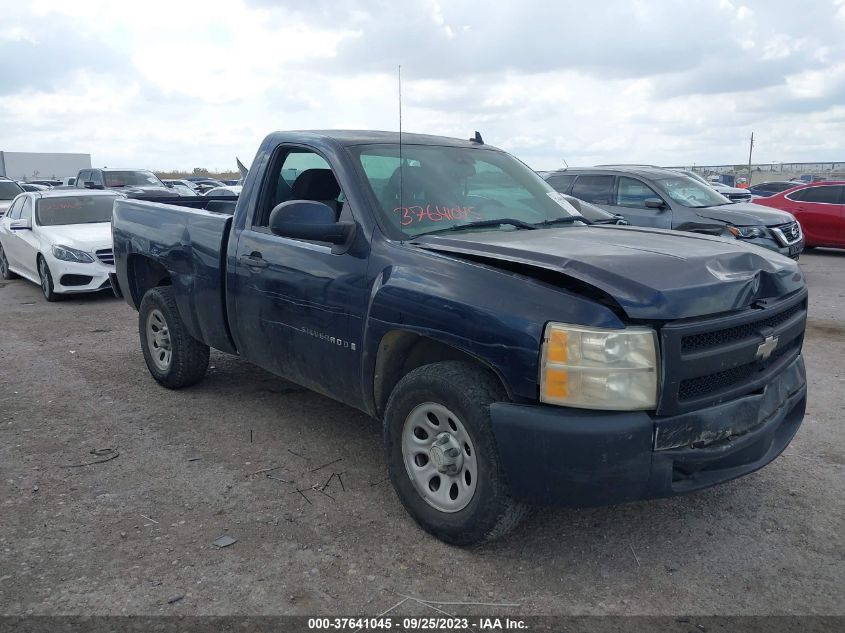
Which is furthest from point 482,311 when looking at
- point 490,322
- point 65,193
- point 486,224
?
point 65,193

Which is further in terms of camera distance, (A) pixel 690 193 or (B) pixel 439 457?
(A) pixel 690 193

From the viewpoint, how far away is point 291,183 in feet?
15.5

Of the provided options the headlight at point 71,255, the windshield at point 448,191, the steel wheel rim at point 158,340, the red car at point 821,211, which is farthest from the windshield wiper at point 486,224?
the red car at point 821,211

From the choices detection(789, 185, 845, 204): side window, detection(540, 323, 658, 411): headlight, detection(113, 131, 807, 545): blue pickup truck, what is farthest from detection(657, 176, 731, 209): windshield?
detection(540, 323, 658, 411): headlight

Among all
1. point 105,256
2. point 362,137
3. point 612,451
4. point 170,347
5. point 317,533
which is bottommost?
point 317,533

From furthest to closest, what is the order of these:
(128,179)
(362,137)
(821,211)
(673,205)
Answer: (128,179) → (821,211) → (673,205) → (362,137)

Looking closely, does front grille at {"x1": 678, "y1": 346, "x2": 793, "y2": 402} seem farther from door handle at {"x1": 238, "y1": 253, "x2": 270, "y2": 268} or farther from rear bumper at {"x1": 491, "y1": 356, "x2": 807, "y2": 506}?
door handle at {"x1": 238, "y1": 253, "x2": 270, "y2": 268}

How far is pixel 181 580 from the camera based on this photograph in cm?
318

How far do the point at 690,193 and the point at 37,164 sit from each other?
5711 centimetres

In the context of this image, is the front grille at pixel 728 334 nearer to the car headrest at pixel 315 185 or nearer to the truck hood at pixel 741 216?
the car headrest at pixel 315 185

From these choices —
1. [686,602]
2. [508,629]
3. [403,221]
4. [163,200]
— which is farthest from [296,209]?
[163,200]

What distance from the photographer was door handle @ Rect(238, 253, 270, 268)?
4441mm

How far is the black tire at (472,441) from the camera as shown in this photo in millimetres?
3119

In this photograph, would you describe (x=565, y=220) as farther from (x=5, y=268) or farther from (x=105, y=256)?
(x=5, y=268)
